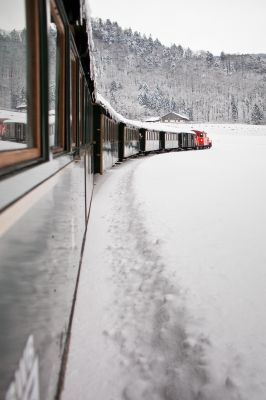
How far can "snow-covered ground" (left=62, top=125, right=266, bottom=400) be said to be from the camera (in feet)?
8.43

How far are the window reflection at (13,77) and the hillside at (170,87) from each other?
126 metres

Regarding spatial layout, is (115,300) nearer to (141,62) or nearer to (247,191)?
(247,191)

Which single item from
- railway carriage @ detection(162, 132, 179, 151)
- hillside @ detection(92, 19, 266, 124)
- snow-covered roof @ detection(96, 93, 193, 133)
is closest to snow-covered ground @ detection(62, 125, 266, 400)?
snow-covered roof @ detection(96, 93, 193, 133)

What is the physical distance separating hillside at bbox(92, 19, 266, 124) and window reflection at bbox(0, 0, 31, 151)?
126m

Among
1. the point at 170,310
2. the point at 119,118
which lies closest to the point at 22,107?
the point at 170,310

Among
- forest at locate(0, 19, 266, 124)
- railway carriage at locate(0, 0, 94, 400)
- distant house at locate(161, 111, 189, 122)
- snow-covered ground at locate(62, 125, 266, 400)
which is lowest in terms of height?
snow-covered ground at locate(62, 125, 266, 400)

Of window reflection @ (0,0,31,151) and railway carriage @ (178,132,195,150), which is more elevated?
railway carriage @ (178,132,195,150)

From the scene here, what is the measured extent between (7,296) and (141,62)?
675ft

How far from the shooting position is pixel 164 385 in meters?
2.55

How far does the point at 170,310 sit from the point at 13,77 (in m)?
2.76

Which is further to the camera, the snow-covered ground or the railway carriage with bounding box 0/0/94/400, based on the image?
the snow-covered ground

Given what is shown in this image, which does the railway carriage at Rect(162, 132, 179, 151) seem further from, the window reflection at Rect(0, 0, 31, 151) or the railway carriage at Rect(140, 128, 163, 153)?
the window reflection at Rect(0, 0, 31, 151)

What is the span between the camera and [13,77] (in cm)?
151

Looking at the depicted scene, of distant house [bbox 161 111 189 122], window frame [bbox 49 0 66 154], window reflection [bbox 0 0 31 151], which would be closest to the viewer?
window reflection [bbox 0 0 31 151]
